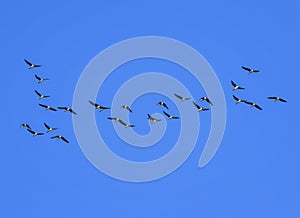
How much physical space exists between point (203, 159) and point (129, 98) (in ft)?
2.62

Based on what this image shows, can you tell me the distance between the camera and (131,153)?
6.28m

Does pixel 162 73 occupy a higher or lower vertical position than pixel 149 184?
higher

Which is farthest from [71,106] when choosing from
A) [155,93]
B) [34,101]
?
[155,93]

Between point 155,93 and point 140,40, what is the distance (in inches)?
18.0

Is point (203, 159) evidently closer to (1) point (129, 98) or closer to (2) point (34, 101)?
(1) point (129, 98)

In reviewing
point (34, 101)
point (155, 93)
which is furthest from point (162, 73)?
point (34, 101)

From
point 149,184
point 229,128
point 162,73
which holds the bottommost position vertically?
point 149,184

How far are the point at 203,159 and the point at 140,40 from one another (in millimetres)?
1109

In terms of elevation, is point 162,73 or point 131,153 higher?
point 162,73

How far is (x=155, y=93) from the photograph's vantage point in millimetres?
6344

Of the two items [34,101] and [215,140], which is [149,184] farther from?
[34,101]

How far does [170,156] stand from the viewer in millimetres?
6250

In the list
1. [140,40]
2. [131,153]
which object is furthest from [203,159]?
[140,40]

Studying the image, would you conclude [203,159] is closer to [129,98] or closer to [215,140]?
[215,140]
